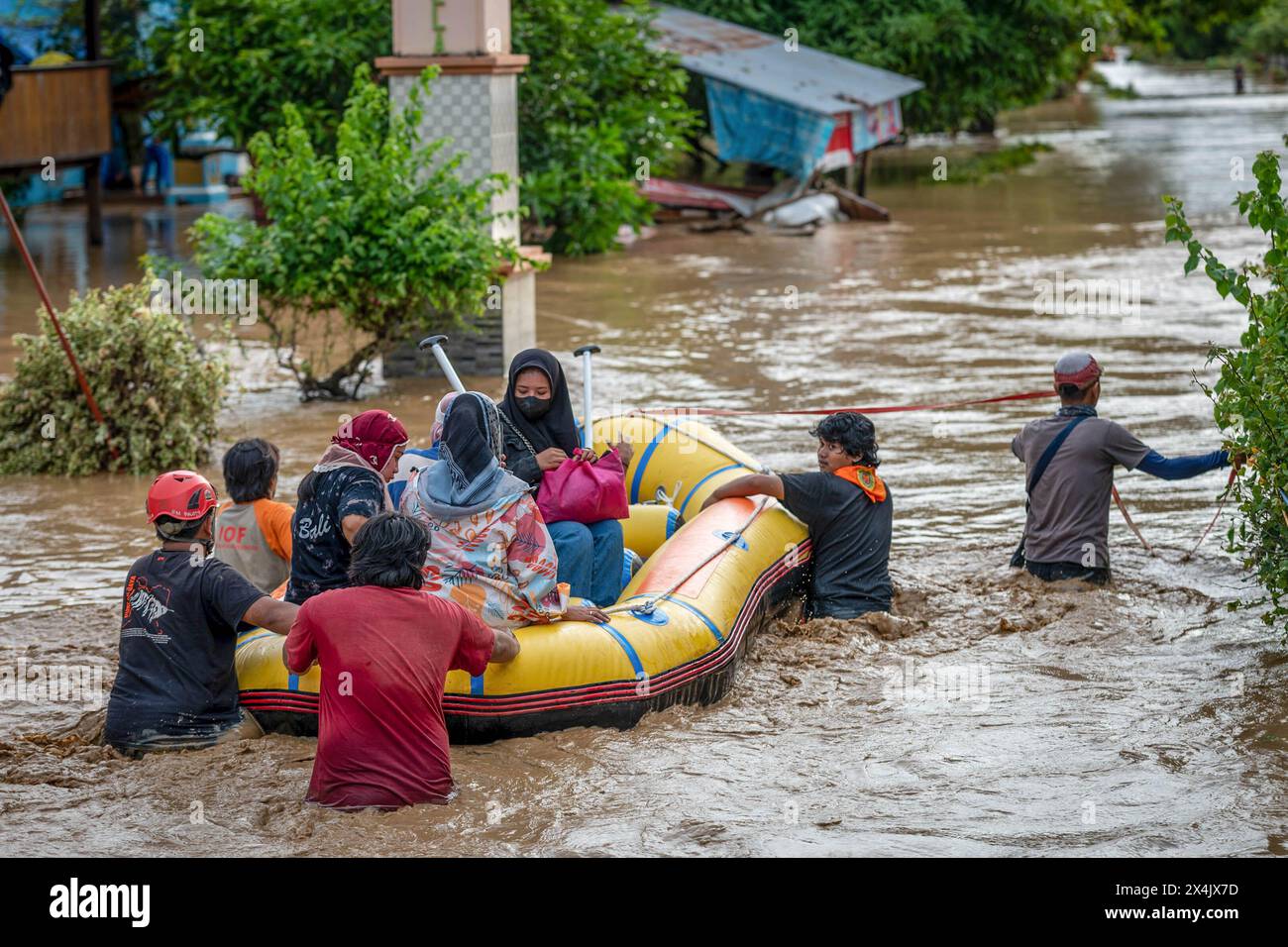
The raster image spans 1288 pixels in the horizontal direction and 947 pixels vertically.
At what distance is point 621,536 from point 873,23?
2199cm

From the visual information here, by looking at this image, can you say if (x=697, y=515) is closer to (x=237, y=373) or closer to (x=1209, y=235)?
(x=237, y=373)

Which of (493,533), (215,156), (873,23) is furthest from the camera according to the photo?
(873,23)

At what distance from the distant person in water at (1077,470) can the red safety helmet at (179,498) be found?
3854mm

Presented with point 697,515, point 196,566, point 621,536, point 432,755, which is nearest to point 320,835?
point 432,755

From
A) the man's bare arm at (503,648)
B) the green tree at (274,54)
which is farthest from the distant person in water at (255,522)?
the green tree at (274,54)

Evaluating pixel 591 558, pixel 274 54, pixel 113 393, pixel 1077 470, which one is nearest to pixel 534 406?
pixel 591 558

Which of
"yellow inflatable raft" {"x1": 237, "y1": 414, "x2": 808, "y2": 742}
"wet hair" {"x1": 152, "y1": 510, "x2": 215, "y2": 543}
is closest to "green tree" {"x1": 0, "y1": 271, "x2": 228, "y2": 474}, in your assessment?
"yellow inflatable raft" {"x1": 237, "y1": 414, "x2": 808, "y2": 742}

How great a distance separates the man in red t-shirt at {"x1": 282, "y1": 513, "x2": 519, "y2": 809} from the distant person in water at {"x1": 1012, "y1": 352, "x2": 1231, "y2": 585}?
3.47m

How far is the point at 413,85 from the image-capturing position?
11898 mm

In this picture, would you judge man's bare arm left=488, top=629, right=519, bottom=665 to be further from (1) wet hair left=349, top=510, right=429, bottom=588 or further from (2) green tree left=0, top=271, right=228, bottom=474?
(2) green tree left=0, top=271, right=228, bottom=474

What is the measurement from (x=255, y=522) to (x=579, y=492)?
48.8 inches

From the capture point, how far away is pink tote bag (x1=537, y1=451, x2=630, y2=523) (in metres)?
6.63

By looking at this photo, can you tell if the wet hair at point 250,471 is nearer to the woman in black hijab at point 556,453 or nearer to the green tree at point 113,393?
the woman in black hijab at point 556,453

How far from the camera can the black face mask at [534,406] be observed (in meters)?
6.73
